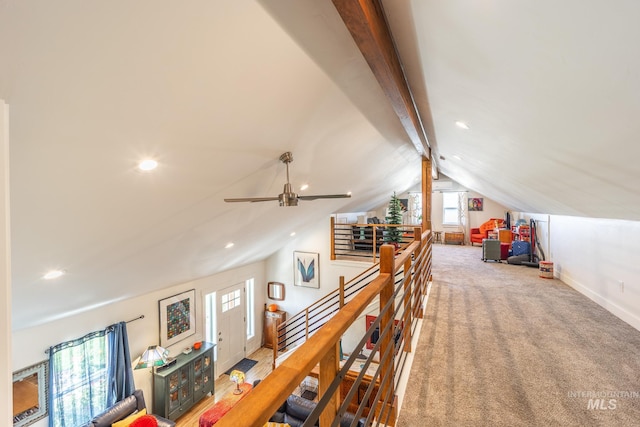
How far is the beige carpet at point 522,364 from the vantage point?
1890mm

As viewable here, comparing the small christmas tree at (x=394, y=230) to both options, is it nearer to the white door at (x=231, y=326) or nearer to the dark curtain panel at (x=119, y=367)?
the white door at (x=231, y=326)

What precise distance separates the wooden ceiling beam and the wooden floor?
5312 mm

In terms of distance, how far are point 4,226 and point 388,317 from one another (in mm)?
1647

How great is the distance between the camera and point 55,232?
7.64 feet

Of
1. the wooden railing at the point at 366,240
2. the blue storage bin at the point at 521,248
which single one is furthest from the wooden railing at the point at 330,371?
the blue storage bin at the point at 521,248

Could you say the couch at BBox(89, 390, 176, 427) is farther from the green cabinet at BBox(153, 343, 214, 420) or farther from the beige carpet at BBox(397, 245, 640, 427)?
the beige carpet at BBox(397, 245, 640, 427)

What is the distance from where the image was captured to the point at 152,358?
506 centimetres

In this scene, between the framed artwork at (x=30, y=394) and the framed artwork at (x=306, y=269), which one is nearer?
the framed artwork at (x=30, y=394)

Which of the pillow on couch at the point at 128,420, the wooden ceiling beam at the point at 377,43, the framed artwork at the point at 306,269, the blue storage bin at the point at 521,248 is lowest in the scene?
the pillow on couch at the point at 128,420

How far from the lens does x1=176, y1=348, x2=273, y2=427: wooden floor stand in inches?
218

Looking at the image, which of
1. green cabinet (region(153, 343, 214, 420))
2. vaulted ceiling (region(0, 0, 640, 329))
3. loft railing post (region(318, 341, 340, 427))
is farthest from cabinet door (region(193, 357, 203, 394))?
loft railing post (region(318, 341, 340, 427))

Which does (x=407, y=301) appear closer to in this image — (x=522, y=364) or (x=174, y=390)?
(x=522, y=364)

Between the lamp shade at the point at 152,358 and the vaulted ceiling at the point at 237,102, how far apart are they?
6.63 ft

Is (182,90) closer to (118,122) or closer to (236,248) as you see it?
(118,122)
